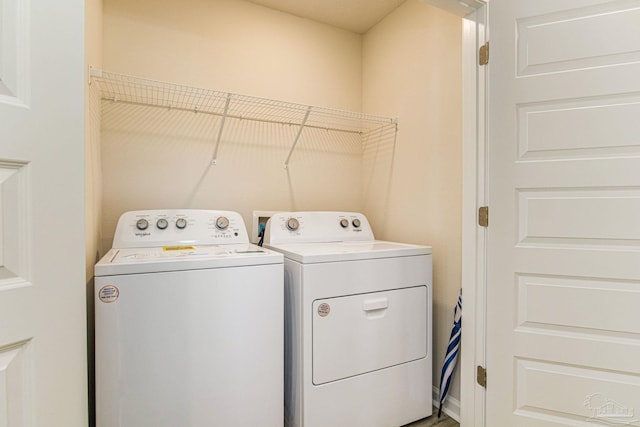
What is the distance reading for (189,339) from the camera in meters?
1.18

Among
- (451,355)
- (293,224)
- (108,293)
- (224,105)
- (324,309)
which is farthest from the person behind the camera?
(224,105)

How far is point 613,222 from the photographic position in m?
1.17

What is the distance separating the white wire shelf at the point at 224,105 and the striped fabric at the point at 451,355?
129cm

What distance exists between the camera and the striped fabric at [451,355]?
1.63 metres

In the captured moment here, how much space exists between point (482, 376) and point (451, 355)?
209 millimetres

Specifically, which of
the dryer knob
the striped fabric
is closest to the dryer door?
the striped fabric

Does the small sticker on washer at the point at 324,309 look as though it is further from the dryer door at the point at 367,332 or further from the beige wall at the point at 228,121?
the beige wall at the point at 228,121

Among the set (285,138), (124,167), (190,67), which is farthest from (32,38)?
(285,138)

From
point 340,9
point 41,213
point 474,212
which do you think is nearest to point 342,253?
point 474,212

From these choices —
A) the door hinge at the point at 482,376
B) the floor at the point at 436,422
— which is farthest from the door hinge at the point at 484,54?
the floor at the point at 436,422

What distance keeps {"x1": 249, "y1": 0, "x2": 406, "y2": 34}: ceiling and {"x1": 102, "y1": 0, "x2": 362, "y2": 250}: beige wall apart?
59 millimetres

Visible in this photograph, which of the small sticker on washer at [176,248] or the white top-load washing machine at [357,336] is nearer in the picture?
the white top-load washing machine at [357,336]

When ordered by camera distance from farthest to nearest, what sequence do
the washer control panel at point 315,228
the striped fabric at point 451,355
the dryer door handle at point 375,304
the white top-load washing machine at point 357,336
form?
the washer control panel at point 315,228, the striped fabric at point 451,355, the dryer door handle at point 375,304, the white top-load washing machine at point 357,336

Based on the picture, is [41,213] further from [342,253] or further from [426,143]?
[426,143]
